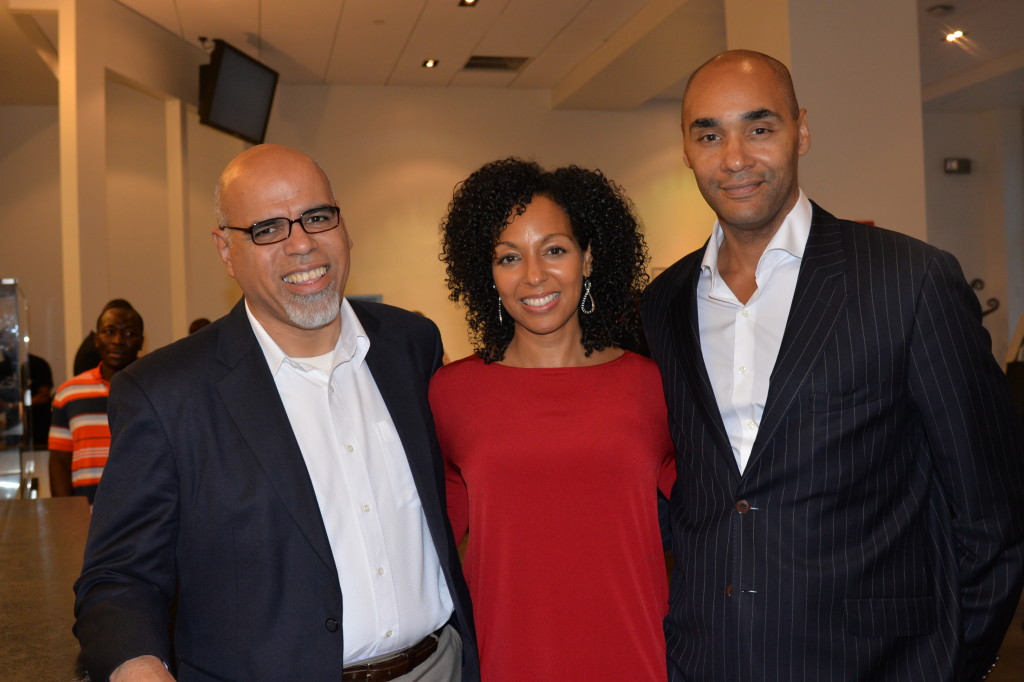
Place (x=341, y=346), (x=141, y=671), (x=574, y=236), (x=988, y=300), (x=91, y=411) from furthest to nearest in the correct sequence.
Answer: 1. (x=988, y=300)
2. (x=91, y=411)
3. (x=574, y=236)
4. (x=341, y=346)
5. (x=141, y=671)

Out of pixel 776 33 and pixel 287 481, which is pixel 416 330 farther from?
pixel 776 33

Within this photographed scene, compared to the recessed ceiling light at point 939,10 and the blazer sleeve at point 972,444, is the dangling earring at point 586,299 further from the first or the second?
the recessed ceiling light at point 939,10

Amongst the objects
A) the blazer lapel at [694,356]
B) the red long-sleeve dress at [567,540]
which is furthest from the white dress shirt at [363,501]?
the blazer lapel at [694,356]

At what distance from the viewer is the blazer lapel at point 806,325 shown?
1816mm

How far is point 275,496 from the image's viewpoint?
1781mm

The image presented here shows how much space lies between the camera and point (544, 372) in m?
2.36

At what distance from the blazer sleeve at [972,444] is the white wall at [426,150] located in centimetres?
862

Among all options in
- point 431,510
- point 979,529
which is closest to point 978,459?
point 979,529

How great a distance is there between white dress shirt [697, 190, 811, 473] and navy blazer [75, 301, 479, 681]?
90 centimetres

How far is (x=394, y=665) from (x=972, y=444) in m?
1.25

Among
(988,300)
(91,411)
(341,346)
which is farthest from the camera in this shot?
(988,300)

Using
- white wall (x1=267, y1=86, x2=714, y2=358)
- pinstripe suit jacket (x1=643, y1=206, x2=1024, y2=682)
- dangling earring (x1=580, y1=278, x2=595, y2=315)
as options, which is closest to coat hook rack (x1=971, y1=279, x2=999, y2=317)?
white wall (x1=267, y1=86, x2=714, y2=358)

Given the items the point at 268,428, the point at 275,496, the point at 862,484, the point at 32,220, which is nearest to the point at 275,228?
the point at 268,428

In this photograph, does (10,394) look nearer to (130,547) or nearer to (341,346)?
(341,346)
